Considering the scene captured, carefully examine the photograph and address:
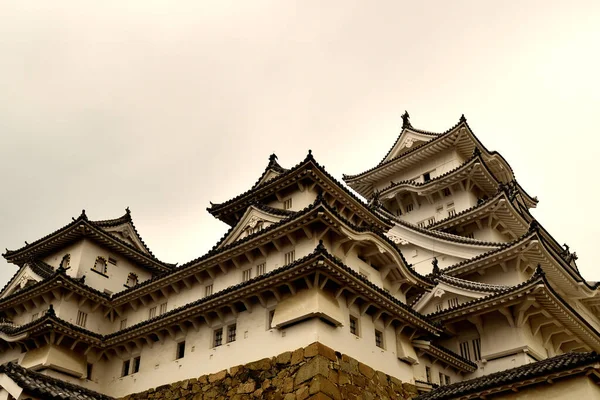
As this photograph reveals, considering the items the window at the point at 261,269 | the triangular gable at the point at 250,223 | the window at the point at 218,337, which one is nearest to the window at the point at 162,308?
the triangular gable at the point at 250,223

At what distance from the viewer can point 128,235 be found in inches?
1382

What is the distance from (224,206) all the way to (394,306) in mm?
11515

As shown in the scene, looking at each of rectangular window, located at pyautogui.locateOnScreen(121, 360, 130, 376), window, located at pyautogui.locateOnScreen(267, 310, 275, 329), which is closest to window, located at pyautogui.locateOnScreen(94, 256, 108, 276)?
rectangular window, located at pyautogui.locateOnScreen(121, 360, 130, 376)

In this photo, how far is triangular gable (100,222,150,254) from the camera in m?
34.2

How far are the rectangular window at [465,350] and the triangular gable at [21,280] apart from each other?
877 inches

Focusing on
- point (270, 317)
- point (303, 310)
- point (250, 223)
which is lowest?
point (303, 310)

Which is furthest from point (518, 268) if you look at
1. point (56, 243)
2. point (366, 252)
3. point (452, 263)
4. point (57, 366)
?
point (56, 243)

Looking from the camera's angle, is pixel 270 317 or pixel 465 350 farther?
pixel 465 350

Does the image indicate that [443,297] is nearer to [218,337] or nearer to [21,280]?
[218,337]

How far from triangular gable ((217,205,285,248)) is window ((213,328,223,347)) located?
4932mm

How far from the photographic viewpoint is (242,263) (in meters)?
24.7

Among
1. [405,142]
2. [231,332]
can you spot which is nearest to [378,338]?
[231,332]

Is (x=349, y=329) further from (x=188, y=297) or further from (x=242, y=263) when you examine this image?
(x=188, y=297)

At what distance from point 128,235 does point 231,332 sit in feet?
50.7
